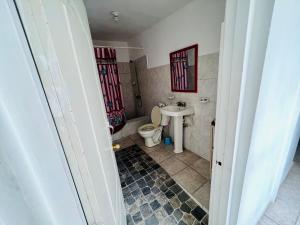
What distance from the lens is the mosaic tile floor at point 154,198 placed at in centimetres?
131

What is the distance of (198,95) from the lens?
2.03m

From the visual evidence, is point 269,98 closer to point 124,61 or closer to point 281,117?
point 281,117

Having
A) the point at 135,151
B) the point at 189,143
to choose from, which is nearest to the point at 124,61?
the point at 135,151

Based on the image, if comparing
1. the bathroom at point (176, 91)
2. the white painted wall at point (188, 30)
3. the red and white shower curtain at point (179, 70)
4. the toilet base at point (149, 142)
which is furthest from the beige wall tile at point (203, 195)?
the white painted wall at point (188, 30)

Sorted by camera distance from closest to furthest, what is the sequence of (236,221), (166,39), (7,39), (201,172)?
(7,39) → (236,221) → (201,172) → (166,39)

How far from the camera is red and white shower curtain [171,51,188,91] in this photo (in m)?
2.12

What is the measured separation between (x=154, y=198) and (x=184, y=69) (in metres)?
1.97

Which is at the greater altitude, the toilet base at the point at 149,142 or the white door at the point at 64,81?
the white door at the point at 64,81

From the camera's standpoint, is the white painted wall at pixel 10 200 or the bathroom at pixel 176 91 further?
the bathroom at pixel 176 91

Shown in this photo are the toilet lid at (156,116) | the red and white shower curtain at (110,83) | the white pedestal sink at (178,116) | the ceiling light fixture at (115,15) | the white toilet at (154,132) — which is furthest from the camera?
the toilet lid at (156,116)

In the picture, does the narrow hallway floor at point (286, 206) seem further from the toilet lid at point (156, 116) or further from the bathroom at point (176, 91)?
the toilet lid at point (156, 116)

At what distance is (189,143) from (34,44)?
245cm

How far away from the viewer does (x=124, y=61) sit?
3527mm

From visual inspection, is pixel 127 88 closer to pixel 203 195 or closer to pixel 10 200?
pixel 203 195
